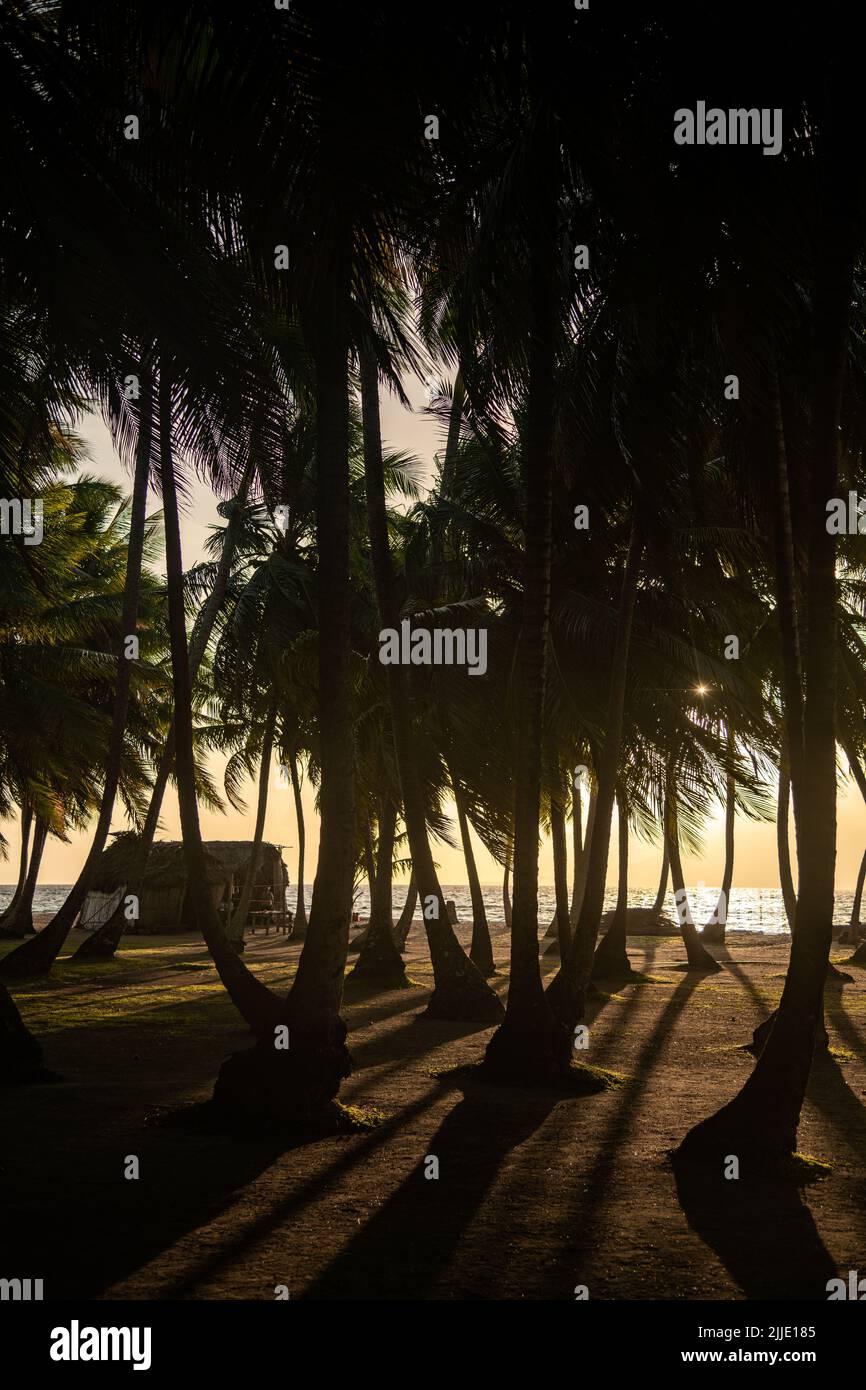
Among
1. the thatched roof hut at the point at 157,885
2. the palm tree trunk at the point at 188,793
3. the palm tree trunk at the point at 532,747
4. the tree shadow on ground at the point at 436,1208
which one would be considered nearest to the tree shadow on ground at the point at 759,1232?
the tree shadow on ground at the point at 436,1208

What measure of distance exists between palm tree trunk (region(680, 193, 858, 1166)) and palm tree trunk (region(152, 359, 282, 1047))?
172 inches

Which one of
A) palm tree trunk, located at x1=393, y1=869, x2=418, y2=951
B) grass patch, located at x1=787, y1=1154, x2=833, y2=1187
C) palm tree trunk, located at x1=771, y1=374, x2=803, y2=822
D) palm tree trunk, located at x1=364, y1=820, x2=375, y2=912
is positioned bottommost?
palm tree trunk, located at x1=393, y1=869, x2=418, y2=951

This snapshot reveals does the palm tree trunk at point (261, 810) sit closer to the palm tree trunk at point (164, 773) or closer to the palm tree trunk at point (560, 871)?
the palm tree trunk at point (164, 773)

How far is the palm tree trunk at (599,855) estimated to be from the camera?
12.5 metres

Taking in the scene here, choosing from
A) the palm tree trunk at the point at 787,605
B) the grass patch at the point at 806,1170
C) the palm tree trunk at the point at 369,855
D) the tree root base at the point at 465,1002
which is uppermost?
the palm tree trunk at the point at 787,605

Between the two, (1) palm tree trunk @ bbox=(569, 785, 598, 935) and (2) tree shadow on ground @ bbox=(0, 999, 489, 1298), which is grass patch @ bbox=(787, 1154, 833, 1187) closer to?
(2) tree shadow on ground @ bbox=(0, 999, 489, 1298)

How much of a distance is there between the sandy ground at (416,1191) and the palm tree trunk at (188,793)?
2.77 ft

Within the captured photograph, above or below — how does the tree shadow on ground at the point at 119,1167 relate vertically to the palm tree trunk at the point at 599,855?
below

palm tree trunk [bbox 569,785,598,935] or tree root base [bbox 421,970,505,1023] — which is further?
palm tree trunk [bbox 569,785,598,935]

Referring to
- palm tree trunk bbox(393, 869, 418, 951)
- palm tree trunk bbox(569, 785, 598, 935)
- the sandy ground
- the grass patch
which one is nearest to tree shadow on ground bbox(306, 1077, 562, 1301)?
the sandy ground

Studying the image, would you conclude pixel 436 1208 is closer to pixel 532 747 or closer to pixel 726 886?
pixel 532 747

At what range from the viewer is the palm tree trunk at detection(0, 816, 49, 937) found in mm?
28609

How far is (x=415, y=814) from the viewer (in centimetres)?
1520

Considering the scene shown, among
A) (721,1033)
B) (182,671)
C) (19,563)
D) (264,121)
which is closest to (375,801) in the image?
(19,563)
